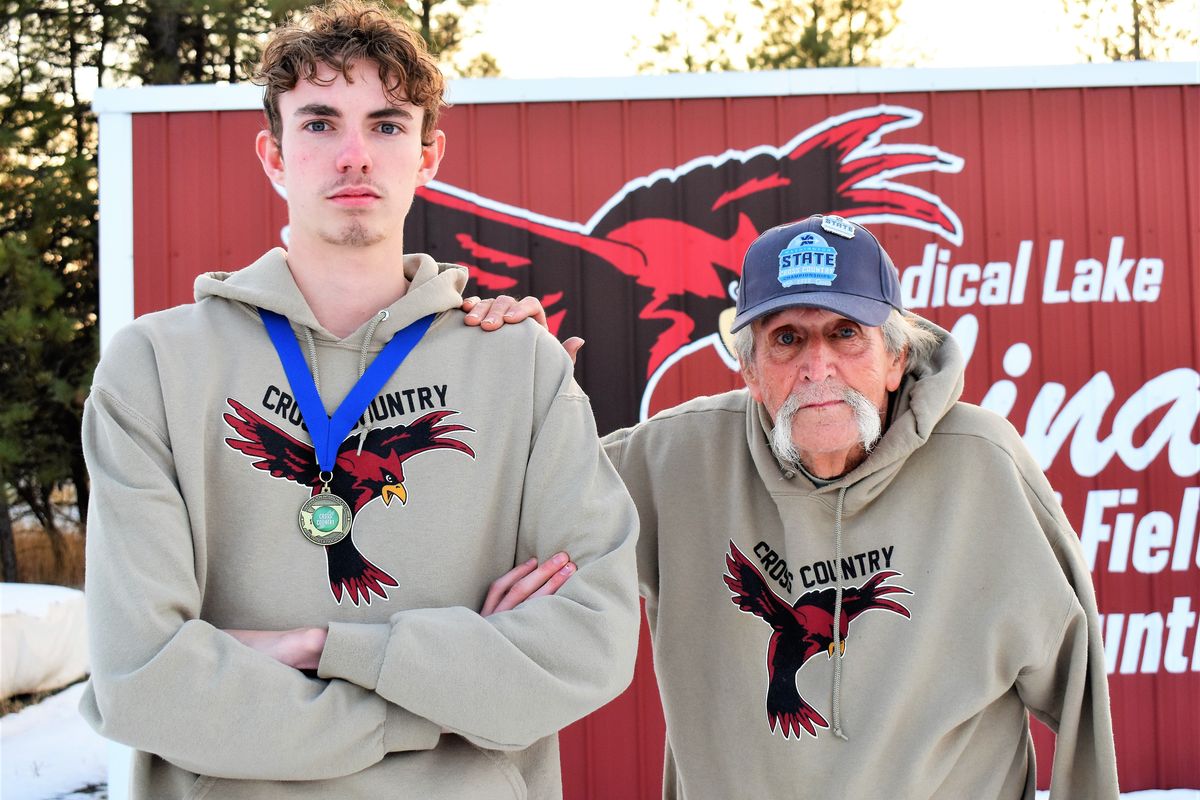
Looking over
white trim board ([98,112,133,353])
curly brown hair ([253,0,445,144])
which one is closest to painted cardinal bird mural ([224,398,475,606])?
curly brown hair ([253,0,445,144])

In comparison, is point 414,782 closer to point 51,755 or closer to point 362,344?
point 362,344

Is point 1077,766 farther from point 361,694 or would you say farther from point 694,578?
point 361,694

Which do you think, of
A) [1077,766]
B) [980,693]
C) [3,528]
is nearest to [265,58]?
[980,693]

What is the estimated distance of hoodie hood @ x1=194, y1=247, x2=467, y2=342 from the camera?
1.88 metres

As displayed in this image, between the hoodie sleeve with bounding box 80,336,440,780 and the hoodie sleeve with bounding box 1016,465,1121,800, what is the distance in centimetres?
127

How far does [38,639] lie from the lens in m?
7.01

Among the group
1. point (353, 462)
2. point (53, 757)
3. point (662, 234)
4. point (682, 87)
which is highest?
point (682, 87)

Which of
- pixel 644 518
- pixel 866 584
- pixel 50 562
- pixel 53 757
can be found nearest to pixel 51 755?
pixel 53 757

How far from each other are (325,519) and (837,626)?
1.06 m

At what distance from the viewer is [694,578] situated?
231cm

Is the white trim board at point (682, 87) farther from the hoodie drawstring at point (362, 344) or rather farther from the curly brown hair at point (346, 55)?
the hoodie drawstring at point (362, 344)

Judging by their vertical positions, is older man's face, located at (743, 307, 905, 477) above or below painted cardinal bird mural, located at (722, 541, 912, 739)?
above

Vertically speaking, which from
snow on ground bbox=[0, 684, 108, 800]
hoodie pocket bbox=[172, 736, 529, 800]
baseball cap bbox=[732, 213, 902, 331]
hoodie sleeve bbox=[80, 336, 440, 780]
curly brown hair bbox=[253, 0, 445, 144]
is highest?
curly brown hair bbox=[253, 0, 445, 144]

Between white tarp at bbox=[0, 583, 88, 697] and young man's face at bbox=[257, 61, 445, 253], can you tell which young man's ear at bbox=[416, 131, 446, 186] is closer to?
young man's face at bbox=[257, 61, 445, 253]
